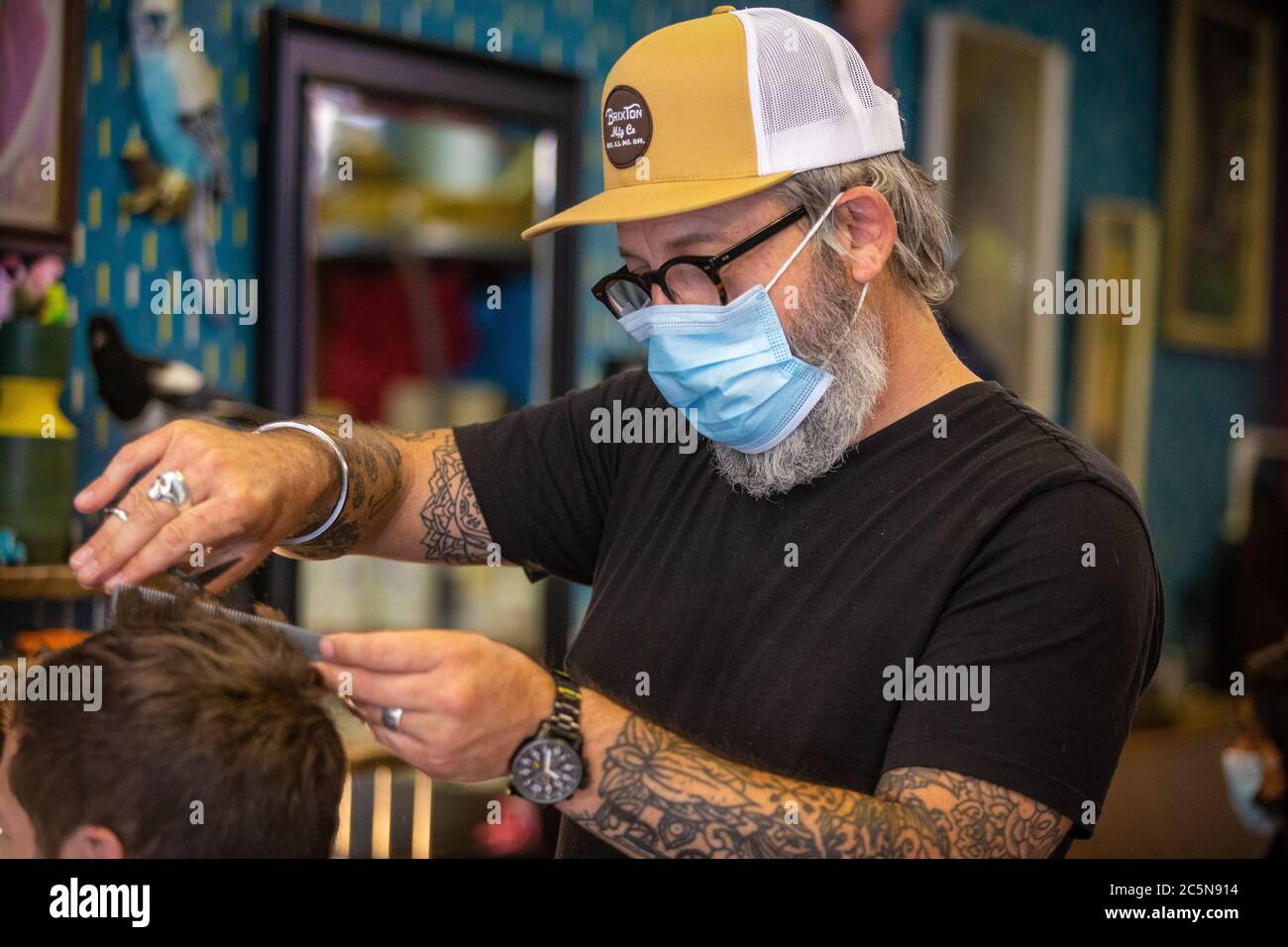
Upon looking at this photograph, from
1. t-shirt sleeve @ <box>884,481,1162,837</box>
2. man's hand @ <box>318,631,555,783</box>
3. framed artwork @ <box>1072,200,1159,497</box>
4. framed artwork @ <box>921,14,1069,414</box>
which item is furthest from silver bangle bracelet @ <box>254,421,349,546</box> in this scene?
framed artwork @ <box>1072,200,1159,497</box>

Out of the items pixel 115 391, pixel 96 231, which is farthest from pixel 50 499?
pixel 96 231

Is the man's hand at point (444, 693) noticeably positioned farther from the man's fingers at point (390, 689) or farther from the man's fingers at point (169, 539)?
the man's fingers at point (169, 539)

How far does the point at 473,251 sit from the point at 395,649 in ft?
7.19

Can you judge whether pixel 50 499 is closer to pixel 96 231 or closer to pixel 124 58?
pixel 96 231

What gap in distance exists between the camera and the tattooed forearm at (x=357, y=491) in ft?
5.55

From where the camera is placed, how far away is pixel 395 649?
115 centimetres

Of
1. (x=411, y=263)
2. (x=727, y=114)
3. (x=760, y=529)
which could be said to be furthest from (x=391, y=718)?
(x=411, y=263)

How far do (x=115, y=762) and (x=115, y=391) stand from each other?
1.25 meters

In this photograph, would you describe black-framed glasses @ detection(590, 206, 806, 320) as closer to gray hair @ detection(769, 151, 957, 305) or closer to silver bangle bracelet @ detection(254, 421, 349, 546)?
gray hair @ detection(769, 151, 957, 305)

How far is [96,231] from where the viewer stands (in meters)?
2.55

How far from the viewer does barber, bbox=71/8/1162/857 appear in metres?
1.29

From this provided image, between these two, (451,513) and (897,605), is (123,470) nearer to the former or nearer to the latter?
(451,513)

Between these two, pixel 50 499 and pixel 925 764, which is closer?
pixel 925 764

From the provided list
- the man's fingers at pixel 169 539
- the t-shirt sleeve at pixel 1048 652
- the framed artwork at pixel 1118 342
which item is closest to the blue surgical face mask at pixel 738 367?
the t-shirt sleeve at pixel 1048 652
